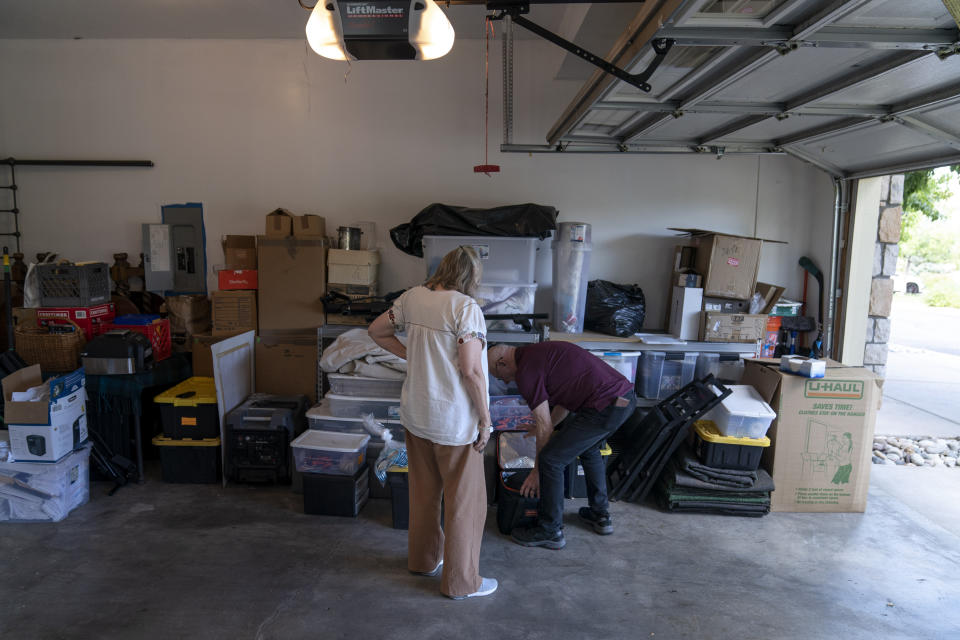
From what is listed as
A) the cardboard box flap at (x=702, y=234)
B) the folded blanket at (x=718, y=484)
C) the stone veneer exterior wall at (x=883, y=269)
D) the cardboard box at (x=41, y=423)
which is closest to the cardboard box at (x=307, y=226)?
the cardboard box at (x=41, y=423)

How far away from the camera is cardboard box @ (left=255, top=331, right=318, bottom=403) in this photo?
15.2 ft

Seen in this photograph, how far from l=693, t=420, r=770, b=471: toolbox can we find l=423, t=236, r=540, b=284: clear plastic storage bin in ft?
5.70

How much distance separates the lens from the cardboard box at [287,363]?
464cm

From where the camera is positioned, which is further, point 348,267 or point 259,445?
point 348,267

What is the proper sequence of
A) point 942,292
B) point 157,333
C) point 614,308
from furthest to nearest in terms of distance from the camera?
point 942,292, point 614,308, point 157,333

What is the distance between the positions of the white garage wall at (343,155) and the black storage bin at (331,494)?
6.54 feet

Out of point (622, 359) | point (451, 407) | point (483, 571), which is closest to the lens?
point (451, 407)

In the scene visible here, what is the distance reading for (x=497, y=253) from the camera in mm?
4406

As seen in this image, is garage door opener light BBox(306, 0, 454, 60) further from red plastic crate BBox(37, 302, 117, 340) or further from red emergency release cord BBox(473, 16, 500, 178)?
red plastic crate BBox(37, 302, 117, 340)

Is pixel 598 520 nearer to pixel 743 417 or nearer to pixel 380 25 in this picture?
pixel 743 417

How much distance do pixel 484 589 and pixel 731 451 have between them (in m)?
1.92

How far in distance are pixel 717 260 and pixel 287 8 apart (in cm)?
382

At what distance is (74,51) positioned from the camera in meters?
4.99

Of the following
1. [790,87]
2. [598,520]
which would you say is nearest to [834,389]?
[598,520]
